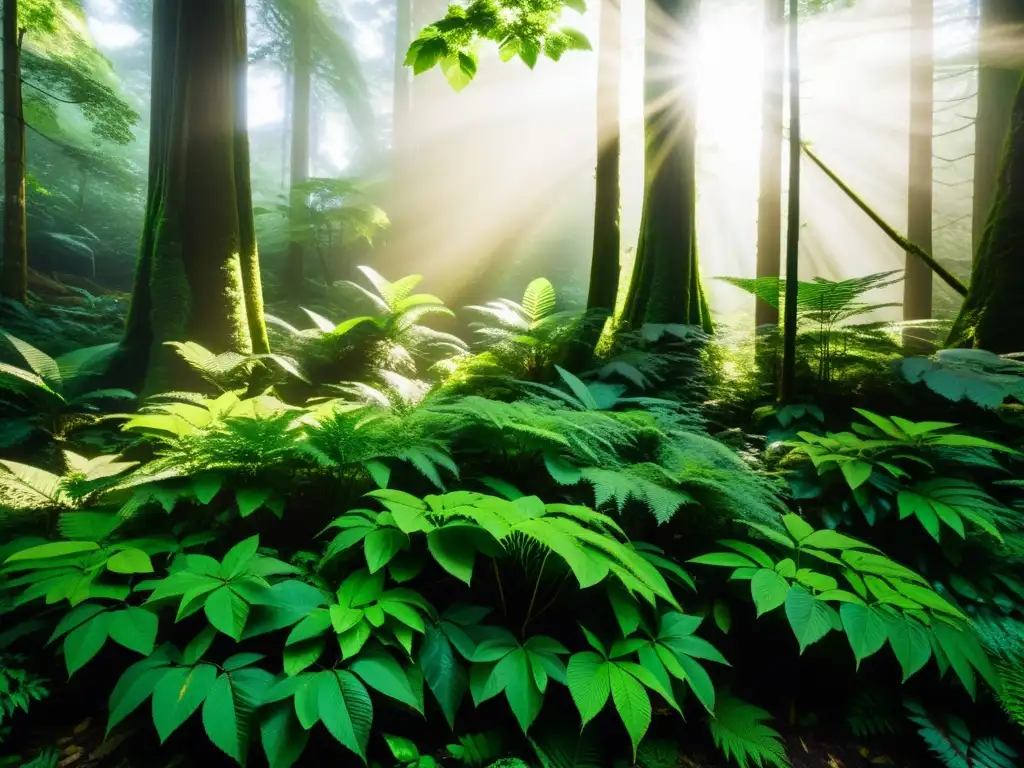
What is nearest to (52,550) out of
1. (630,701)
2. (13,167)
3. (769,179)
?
(630,701)

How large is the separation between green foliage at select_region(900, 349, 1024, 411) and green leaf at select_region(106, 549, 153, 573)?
13.5 ft

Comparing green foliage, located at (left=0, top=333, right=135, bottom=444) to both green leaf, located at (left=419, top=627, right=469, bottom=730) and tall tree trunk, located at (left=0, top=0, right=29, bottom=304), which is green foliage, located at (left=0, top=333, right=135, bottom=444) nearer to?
green leaf, located at (left=419, top=627, right=469, bottom=730)

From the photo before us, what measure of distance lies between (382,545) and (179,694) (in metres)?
0.71

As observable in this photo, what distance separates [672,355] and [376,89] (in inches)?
1297

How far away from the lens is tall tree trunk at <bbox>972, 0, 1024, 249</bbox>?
19.9ft

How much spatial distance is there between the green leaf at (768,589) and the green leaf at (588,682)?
2.03 ft

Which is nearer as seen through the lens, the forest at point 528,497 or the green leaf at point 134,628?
the green leaf at point 134,628

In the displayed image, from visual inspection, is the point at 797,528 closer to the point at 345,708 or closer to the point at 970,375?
the point at 970,375

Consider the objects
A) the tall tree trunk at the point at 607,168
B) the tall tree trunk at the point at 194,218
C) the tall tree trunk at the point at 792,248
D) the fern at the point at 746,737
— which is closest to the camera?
the fern at the point at 746,737

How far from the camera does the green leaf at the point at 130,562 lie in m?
1.77

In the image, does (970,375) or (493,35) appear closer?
(493,35)

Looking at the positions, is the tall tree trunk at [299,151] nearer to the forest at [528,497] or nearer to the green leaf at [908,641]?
the forest at [528,497]

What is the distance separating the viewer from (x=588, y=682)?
5.50 ft

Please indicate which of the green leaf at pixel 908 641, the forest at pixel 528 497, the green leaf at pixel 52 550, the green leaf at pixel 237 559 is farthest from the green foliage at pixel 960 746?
the green leaf at pixel 52 550
